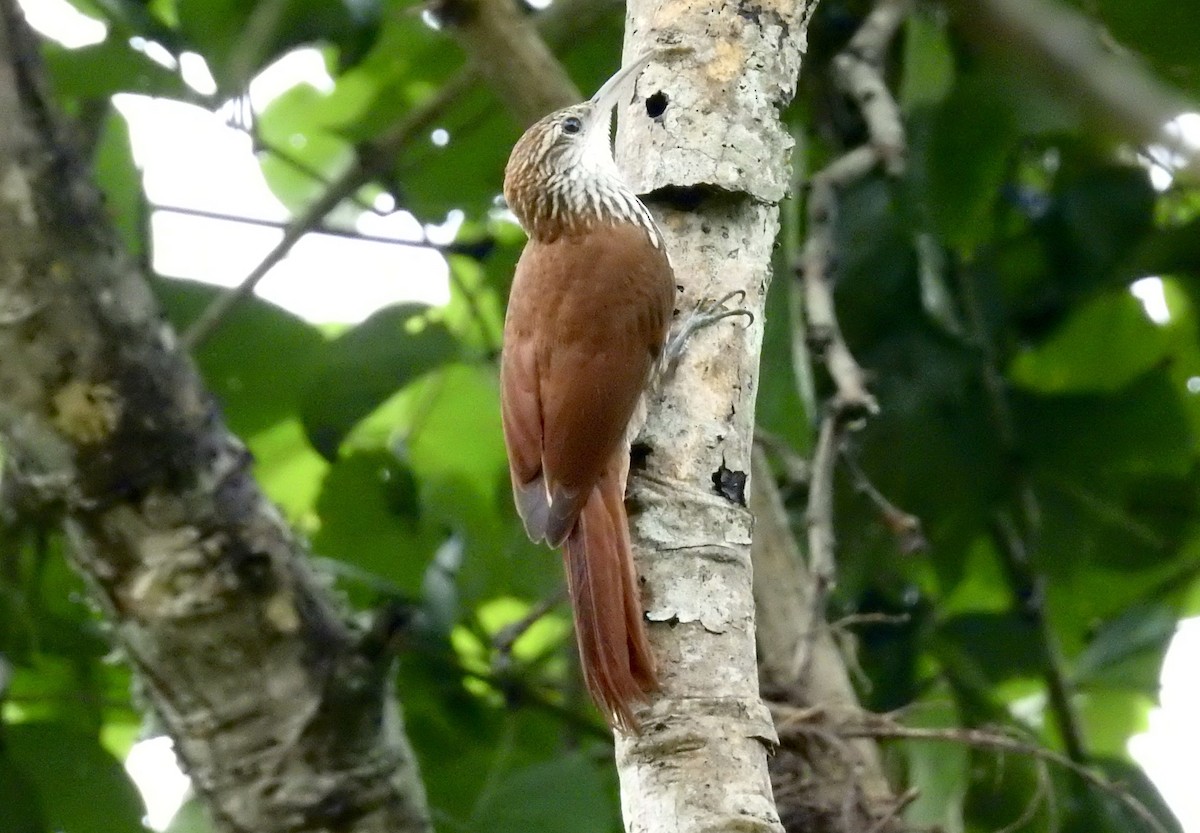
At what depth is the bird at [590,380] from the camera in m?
1.78

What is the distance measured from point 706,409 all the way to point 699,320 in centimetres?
13

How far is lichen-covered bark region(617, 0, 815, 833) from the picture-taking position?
60.8 inches

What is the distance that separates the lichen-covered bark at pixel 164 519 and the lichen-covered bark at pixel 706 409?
0.81 m

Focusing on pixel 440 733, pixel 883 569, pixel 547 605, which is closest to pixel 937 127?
pixel 883 569

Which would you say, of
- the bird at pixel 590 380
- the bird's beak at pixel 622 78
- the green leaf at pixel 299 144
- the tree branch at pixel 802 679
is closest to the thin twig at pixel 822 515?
the tree branch at pixel 802 679

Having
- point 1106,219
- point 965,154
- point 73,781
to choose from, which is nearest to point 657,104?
point 965,154

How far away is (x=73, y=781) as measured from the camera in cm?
274

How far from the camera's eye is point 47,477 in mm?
2350

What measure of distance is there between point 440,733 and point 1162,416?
5.68 feet

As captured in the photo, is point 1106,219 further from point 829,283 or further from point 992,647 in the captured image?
point 992,647

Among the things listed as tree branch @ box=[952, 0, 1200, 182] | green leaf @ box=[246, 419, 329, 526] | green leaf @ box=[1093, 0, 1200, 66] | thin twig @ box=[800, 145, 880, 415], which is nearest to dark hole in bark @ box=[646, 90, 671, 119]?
thin twig @ box=[800, 145, 880, 415]

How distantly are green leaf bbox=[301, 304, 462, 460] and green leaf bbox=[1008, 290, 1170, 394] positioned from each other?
146cm

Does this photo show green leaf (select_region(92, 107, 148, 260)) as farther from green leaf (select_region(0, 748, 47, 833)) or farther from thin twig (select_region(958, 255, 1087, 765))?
thin twig (select_region(958, 255, 1087, 765))

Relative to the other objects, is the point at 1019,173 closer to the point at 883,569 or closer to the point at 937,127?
the point at 937,127
